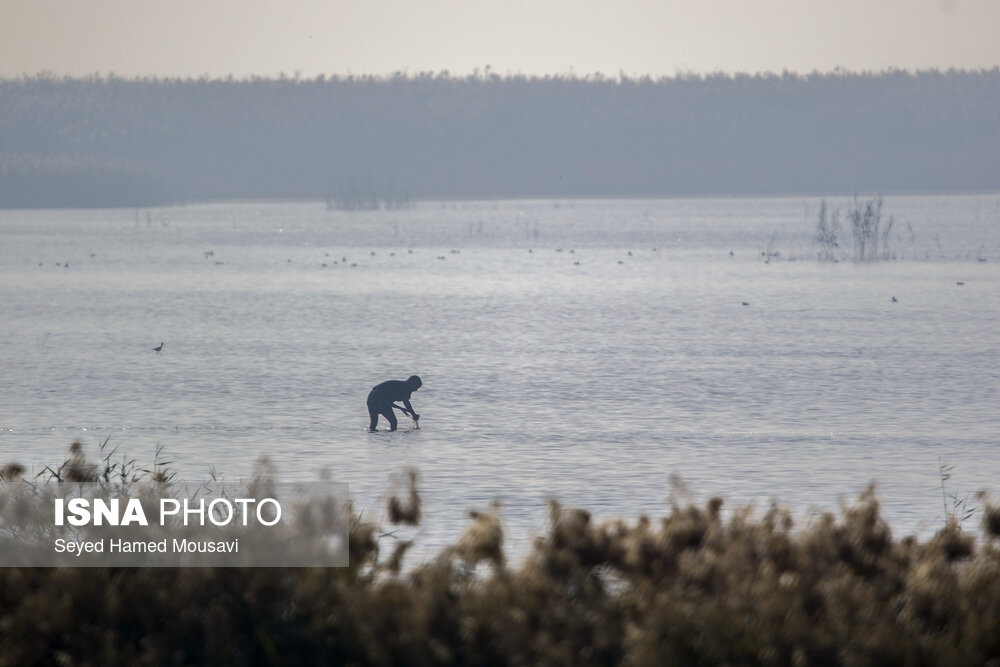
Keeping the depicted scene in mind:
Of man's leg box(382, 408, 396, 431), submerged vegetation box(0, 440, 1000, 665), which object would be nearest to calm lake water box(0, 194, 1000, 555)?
man's leg box(382, 408, 396, 431)

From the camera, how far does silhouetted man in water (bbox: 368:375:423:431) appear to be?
17969 millimetres

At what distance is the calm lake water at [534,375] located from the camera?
14914 millimetres

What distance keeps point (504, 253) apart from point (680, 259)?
12.3 m

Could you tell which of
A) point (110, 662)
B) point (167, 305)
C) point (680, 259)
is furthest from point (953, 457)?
point (680, 259)

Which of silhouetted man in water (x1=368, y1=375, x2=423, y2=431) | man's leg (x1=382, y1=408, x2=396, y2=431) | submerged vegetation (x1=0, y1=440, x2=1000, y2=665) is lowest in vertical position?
man's leg (x1=382, y1=408, x2=396, y2=431)

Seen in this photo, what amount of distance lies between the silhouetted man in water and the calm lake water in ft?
1.43

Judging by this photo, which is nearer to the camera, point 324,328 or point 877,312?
point 324,328

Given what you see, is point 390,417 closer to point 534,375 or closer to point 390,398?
point 390,398

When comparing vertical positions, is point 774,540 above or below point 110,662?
above

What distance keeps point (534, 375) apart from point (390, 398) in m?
7.68

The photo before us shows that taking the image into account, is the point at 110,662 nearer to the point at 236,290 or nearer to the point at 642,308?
the point at 642,308

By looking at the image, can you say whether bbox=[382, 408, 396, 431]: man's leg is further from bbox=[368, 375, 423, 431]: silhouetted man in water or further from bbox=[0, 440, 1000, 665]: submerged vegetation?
bbox=[0, 440, 1000, 665]: submerged vegetation

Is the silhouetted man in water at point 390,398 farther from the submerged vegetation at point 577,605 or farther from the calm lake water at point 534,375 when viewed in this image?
the submerged vegetation at point 577,605

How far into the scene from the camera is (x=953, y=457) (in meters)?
15.9
